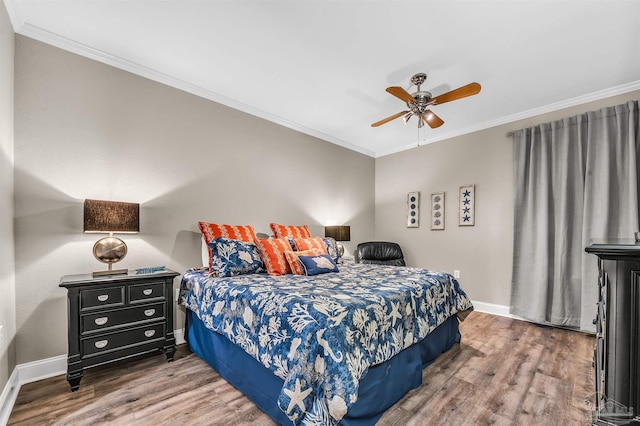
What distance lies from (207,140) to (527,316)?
14.5 ft

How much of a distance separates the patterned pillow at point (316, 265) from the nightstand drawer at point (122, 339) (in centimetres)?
132

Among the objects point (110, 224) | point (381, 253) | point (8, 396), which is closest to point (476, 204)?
point (381, 253)

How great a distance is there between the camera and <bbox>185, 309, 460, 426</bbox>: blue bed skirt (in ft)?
5.32

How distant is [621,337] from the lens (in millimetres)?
1147

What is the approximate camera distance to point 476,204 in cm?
409

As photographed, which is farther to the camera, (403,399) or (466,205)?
(466,205)

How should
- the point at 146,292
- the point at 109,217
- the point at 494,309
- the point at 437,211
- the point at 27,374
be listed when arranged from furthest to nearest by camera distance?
the point at 437,211 → the point at 494,309 → the point at 146,292 → the point at 109,217 → the point at 27,374

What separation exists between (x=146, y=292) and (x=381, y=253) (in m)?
3.36

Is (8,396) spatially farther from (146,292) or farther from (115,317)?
(146,292)

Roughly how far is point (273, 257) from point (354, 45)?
201 cm

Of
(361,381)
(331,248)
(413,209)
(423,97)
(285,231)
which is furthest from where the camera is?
(413,209)

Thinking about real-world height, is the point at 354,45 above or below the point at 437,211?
above

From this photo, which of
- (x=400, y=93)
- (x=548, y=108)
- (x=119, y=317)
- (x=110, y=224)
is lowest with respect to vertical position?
(x=119, y=317)

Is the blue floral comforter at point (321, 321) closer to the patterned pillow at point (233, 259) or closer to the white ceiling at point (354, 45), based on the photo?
the patterned pillow at point (233, 259)
